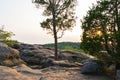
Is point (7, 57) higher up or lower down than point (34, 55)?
higher up

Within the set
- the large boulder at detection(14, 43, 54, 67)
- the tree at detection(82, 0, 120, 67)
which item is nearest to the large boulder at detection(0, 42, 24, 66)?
the tree at detection(82, 0, 120, 67)

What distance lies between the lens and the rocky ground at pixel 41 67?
28.3m

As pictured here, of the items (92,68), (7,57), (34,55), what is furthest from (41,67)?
(92,68)

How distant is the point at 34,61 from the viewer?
55156 millimetres

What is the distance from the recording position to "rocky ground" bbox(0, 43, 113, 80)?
93.0ft

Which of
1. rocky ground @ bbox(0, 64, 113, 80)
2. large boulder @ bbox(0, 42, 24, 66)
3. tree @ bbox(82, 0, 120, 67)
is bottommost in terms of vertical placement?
rocky ground @ bbox(0, 64, 113, 80)

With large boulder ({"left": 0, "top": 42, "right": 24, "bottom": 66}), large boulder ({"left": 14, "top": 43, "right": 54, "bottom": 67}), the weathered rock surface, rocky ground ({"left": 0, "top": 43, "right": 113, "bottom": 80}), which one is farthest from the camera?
the weathered rock surface

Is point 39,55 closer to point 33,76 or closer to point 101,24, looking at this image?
point 101,24

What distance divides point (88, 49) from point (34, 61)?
20.6 meters

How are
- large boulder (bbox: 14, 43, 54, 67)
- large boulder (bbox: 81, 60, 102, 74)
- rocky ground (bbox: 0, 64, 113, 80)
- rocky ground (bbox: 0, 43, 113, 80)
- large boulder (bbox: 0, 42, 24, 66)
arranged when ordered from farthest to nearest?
large boulder (bbox: 14, 43, 54, 67) < large boulder (bbox: 0, 42, 24, 66) < large boulder (bbox: 81, 60, 102, 74) < rocky ground (bbox: 0, 43, 113, 80) < rocky ground (bbox: 0, 64, 113, 80)

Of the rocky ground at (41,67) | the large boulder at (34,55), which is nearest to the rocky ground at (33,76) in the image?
the rocky ground at (41,67)

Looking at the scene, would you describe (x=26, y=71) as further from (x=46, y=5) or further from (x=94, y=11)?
(x=46, y=5)

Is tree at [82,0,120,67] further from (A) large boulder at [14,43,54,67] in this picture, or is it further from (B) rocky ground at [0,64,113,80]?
(A) large boulder at [14,43,54,67]

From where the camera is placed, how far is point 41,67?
1762 inches
